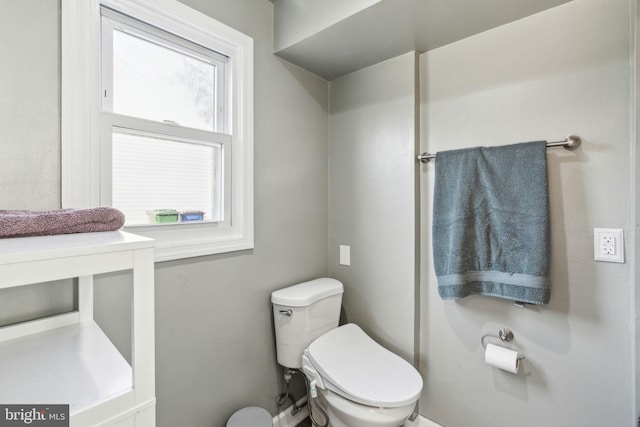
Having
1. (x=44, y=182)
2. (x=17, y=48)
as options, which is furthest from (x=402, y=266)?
(x=17, y=48)

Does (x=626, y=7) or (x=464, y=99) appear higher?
(x=626, y=7)

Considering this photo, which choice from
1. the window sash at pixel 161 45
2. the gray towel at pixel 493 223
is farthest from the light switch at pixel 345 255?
the window sash at pixel 161 45

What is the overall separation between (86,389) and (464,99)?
5.80ft

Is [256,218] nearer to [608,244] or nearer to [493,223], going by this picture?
[493,223]

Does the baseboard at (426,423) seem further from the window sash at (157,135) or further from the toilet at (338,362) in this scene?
the window sash at (157,135)

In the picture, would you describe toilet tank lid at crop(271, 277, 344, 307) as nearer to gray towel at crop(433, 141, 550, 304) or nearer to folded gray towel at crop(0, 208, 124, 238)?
gray towel at crop(433, 141, 550, 304)

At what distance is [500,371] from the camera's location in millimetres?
1391

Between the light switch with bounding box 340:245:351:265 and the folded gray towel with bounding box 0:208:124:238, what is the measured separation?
1.35 meters

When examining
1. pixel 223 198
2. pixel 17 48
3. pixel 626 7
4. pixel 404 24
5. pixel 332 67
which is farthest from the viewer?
pixel 332 67

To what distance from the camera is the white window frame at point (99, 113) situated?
0.98 m

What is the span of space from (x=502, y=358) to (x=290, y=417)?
47.4 inches

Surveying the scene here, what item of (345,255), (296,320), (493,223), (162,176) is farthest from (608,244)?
(162,176)

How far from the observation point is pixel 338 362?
1.39 metres

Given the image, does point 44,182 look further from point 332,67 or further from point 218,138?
point 332,67
